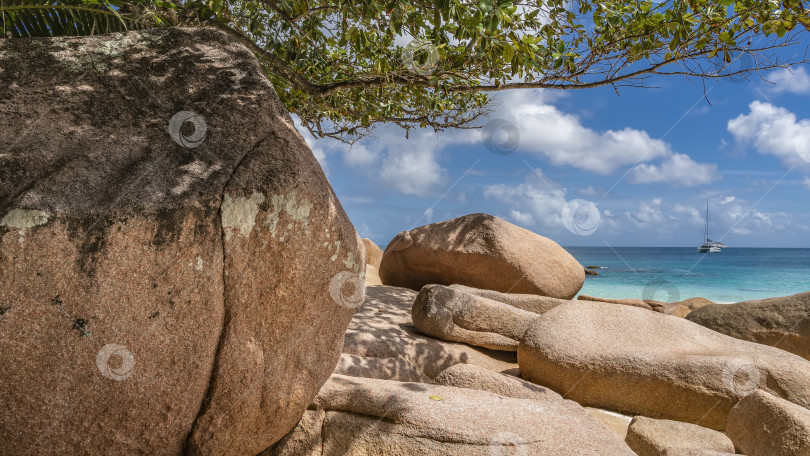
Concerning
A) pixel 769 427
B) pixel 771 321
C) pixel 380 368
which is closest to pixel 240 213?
pixel 380 368

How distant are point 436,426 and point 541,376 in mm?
2963

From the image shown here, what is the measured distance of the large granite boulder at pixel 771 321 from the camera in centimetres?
743

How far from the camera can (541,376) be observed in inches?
214

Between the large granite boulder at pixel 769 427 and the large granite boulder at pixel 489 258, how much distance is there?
5.23 m

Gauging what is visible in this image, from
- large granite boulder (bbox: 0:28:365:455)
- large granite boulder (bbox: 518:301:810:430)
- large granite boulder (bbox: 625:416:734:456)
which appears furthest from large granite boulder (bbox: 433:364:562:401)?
large granite boulder (bbox: 0:28:365:455)

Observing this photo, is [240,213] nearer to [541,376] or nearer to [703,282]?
[541,376]

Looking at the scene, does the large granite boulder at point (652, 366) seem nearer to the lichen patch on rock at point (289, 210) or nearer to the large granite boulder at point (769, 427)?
the large granite boulder at point (769, 427)

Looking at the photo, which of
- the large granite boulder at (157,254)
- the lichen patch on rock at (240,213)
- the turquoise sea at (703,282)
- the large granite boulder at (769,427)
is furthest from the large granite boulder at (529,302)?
the turquoise sea at (703,282)

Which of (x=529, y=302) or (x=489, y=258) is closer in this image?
(x=529, y=302)

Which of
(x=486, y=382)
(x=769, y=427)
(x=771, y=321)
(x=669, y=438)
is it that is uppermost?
(x=771, y=321)

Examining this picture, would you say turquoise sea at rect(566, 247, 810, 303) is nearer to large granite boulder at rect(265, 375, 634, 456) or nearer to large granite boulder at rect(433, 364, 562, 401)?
large granite boulder at rect(433, 364, 562, 401)

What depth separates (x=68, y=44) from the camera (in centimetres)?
293

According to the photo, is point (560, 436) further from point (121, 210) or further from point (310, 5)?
point (310, 5)

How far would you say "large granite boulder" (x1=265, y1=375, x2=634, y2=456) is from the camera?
2768mm
